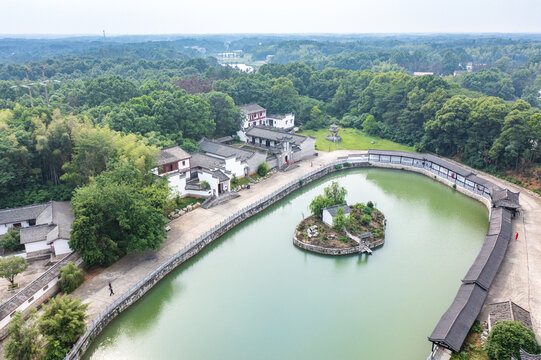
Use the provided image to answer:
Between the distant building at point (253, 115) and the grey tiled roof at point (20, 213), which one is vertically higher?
the distant building at point (253, 115)

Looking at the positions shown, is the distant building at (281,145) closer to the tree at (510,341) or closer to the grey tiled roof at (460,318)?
the grey tiled roof at (460,318)

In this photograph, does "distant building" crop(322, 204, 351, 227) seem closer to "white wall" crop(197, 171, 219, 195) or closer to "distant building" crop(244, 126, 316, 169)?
"white wall" crop(197, 171, 219, 195)

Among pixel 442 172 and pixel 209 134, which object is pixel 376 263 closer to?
pixel 442 172

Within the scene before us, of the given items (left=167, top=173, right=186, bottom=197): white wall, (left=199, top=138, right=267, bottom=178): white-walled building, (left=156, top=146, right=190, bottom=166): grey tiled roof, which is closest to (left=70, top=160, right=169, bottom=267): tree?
(left=167, top=173, right=186, bottom=197): white wall

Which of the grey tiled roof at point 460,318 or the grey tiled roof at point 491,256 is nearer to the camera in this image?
the grey tiled roof at point 460,318

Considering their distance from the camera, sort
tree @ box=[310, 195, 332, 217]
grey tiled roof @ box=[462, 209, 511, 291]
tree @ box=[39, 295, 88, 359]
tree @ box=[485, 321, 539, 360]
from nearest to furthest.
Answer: tree @ box=[485, 321, 539, 360] → tree @ box=[39, 295, 88, 359] → grey tiled roof @ box=[462, 209, 511, 291] → tree @ box=[310, 195, 332, 217]

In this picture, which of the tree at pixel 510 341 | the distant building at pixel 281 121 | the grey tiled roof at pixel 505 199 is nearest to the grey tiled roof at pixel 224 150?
the distant building at pixel 281 121
